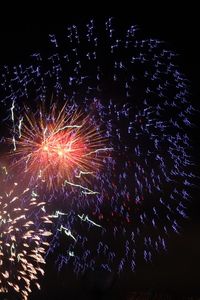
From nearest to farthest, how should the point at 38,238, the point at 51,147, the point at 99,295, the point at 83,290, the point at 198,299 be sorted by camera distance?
1. the point at 99,295
2. the point at 83,290
3. the point at 51,147
4. the point at 38,238
5. the point at 198,299

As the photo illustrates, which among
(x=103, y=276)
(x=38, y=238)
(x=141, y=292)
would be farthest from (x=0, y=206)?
(x=141, y=292)

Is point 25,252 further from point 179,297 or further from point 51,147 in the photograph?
point 179,297

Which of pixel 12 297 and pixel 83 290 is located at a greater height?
pixel 12 297

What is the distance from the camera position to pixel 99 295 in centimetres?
643

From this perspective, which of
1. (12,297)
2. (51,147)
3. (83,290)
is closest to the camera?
(83,290)

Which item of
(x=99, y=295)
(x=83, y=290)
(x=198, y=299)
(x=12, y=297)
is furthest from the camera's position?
(x=198, y=299)

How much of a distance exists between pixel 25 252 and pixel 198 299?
1140 inches

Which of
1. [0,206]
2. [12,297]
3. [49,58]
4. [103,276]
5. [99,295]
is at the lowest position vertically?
[99,295]

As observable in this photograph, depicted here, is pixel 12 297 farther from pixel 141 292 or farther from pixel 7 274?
pixel 141 292

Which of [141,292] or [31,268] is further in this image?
[141,292]

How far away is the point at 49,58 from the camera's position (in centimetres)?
1602

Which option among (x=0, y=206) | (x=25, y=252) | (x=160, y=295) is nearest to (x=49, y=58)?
(x=0, y=206)

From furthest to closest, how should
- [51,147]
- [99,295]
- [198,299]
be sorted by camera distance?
[198,299] → [51,147] → [99,295]

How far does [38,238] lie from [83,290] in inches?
411
